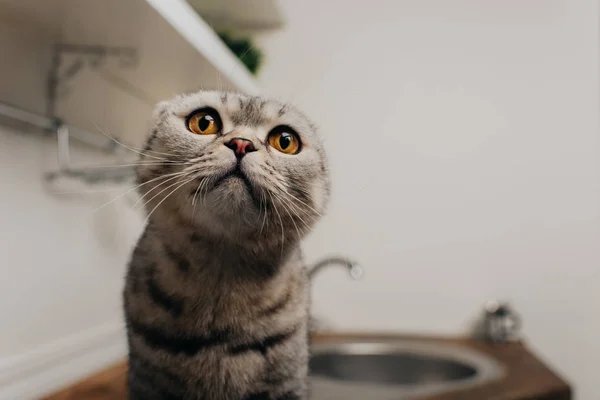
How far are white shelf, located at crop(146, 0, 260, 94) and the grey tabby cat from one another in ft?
0.47

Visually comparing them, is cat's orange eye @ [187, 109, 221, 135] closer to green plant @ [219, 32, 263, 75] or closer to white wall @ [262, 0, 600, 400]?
green plant @ [219, 32, 263, 75]

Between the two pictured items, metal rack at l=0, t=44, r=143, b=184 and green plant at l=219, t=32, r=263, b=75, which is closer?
metal rack at l=0, t=44, r=143, b=184

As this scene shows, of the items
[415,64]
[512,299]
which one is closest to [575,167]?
[512,299]

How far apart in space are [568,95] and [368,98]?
635 mm

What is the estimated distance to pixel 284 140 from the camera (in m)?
0.61

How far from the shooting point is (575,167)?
1.45m

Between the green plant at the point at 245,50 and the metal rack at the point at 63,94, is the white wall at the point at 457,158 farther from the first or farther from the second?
the metal rack at the point at 63,94

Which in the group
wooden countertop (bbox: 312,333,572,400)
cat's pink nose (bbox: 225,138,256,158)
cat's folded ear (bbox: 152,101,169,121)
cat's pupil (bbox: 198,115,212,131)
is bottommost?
wooden countertop (bbox: 312,333,572,400)

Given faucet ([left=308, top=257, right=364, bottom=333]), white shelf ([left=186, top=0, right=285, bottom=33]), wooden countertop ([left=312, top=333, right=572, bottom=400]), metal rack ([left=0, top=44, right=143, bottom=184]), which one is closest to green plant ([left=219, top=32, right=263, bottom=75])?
white shelf ([left=186, top=0, right=285, bottom=33])

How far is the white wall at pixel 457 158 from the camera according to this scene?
4.76 feet

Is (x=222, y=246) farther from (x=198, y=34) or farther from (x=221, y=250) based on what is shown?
(x=198, y=34)

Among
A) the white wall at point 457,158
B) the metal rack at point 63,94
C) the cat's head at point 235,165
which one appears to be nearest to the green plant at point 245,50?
the white wall at point 457,158

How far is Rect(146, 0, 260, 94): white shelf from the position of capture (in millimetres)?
682

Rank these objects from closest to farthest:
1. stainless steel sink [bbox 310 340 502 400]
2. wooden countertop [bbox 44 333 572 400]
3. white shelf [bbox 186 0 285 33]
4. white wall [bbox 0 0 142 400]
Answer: white wall [bbox 0 0 142 400], wooden countertop [bbox 44 333 572 400], white shelf [bbox 186 0 285 33], stainless steel sink [bbox 310 340 502 400]
